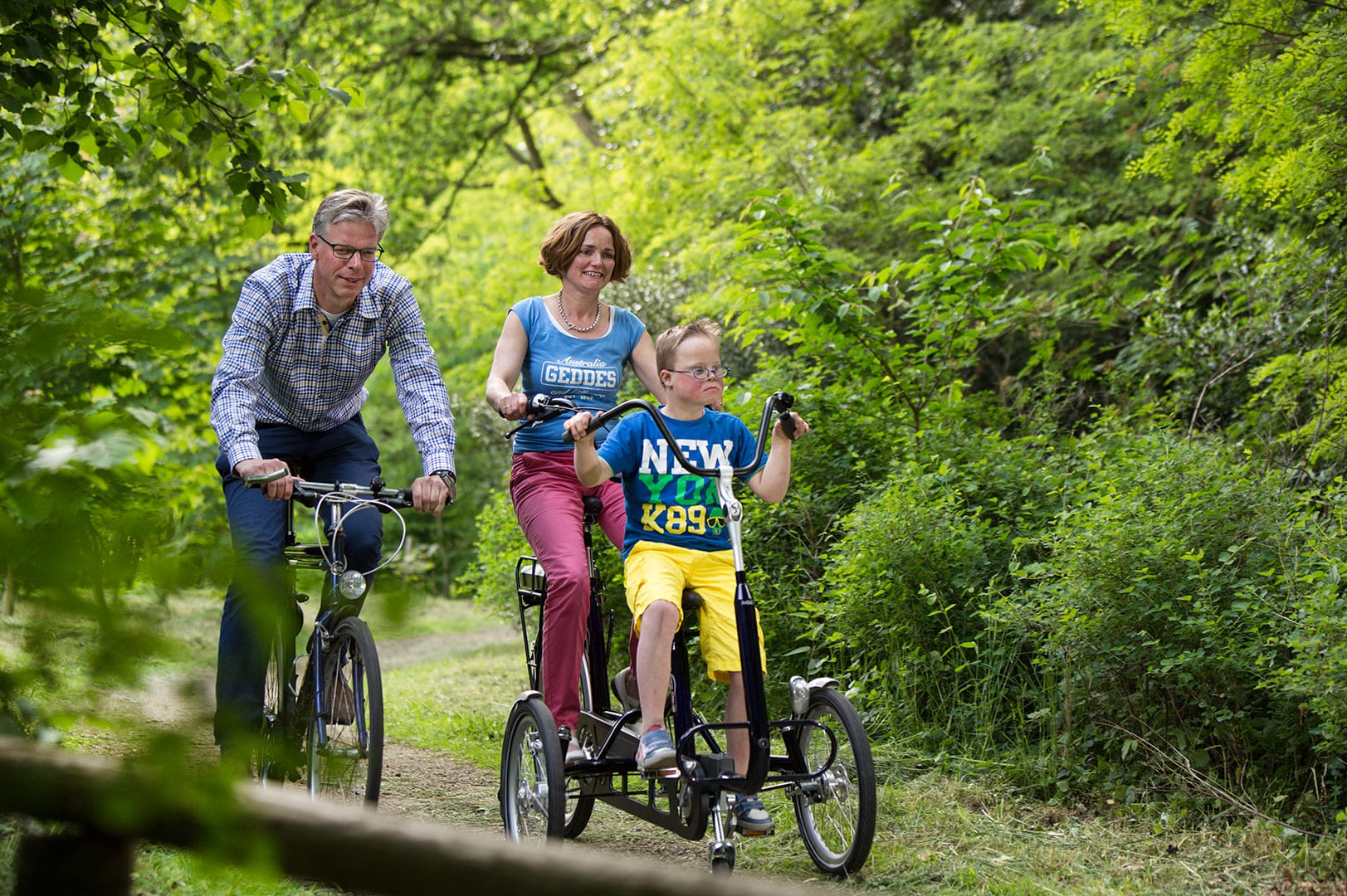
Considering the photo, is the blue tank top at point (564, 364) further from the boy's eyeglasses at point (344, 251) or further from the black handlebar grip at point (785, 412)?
the black handlebar grip at point (785, 412)

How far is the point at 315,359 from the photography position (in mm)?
4156

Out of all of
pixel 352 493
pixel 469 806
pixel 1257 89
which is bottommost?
pixel 469 806

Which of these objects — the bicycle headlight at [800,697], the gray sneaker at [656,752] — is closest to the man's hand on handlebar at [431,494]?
the gray sneaker at [656,752]

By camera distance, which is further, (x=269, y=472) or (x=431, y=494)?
(x=431, y=494)

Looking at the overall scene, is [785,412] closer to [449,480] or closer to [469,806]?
[449,480]

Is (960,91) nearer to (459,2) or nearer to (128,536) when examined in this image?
(459,2)

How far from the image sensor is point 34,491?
1.05 meters

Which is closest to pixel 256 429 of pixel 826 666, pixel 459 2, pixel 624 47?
pixel 826 666

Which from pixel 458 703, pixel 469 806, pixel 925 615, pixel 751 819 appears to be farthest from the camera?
pixel 458 703

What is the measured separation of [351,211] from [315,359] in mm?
538

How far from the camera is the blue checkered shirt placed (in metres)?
3.98

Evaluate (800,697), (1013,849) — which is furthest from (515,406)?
(1013,849)

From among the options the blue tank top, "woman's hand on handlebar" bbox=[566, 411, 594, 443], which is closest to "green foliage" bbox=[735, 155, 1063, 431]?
the blue tank top

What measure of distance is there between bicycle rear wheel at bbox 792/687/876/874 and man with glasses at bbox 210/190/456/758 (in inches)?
54.6
